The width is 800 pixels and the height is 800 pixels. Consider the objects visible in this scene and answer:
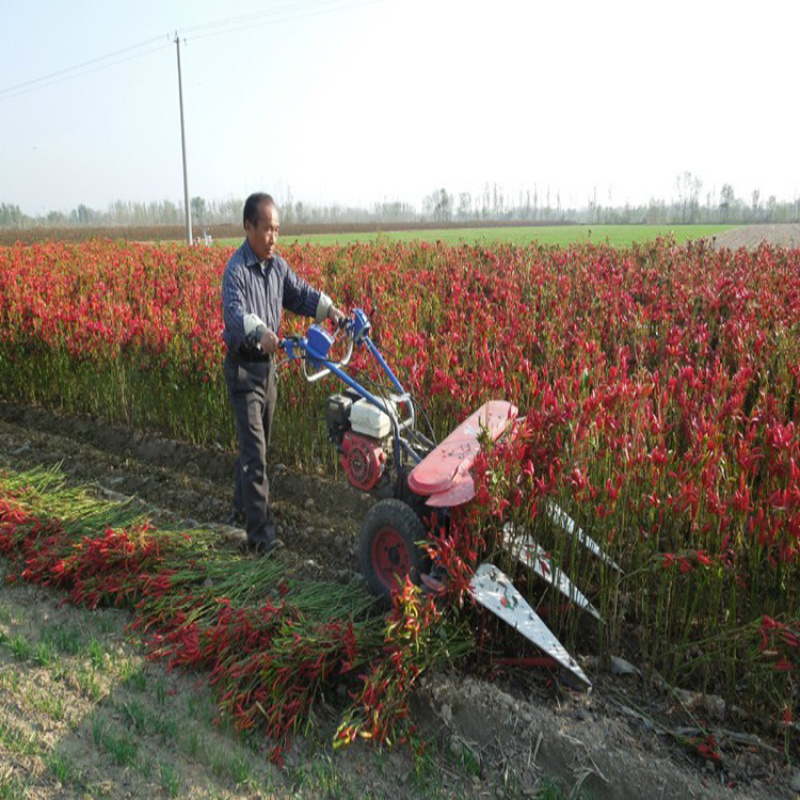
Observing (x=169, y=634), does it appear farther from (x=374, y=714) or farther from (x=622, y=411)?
(x=622, y=411)

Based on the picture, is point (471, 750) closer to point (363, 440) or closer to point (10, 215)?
point (363, 440)

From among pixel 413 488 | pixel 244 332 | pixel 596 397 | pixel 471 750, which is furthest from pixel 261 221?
pixel 471 750

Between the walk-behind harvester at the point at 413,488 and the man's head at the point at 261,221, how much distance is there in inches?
26.8

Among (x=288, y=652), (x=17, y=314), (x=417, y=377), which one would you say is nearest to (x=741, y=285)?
(x=417, y=377)

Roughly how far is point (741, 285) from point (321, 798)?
A: 644 centimetres

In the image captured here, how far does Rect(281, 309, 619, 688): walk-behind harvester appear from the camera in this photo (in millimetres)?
2797

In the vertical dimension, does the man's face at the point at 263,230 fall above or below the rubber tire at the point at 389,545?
above

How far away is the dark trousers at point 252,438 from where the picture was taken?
13.5 ft

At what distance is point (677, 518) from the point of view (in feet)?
8.82

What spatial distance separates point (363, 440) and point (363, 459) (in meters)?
0.09

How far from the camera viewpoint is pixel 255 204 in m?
3.97

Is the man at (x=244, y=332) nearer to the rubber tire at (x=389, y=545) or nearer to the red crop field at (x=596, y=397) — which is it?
the red crop field at (x=596, y=397)

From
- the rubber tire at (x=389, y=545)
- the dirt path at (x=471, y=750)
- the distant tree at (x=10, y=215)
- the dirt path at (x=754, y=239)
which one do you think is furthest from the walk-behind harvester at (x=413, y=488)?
the distant tree at (x=10, y=215)

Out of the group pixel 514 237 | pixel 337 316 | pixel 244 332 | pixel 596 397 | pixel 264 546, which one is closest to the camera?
pixel 596 397
